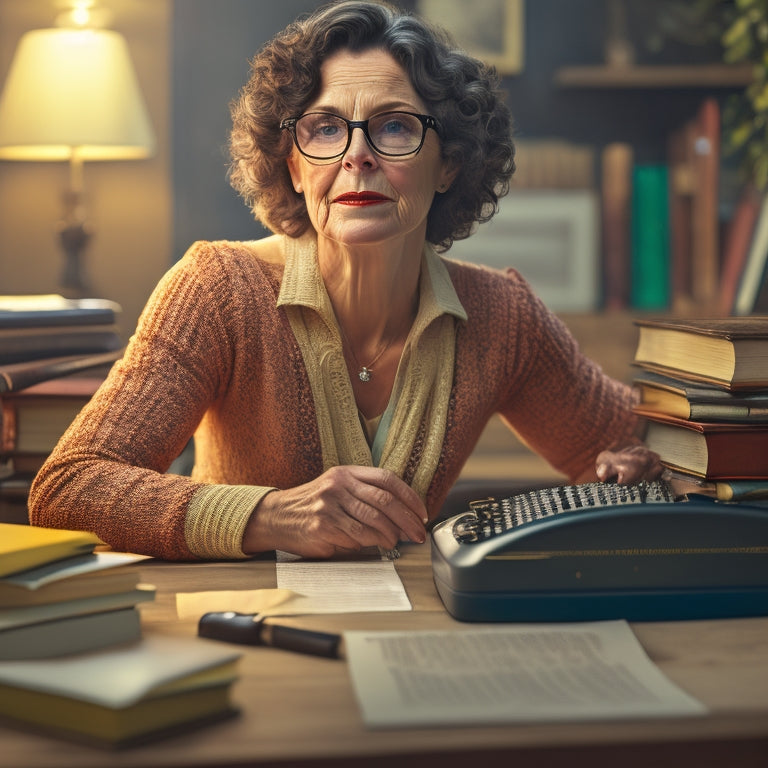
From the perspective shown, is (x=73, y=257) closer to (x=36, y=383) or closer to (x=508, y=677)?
(x=36, y=383)

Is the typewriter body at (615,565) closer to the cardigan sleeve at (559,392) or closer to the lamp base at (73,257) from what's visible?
the cardigan sleeve at (559,392)

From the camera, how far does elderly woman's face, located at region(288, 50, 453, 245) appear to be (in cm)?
142

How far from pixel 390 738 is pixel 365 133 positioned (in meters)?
0.93

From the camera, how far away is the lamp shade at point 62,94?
8.77 feet

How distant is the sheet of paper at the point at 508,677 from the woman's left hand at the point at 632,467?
0.43m

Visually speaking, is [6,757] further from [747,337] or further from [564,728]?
[747,337]

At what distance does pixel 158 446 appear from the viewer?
1.29m

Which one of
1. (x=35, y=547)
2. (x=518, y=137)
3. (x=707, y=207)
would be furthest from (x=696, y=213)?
(x=35, y=547)

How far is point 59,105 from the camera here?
2.68 meters

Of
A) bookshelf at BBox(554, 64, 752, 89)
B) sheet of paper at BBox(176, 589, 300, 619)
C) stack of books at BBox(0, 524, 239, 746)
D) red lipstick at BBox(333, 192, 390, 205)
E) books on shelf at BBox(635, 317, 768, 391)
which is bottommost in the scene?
sheet of paper at BBox(176, 589, 300, 619)

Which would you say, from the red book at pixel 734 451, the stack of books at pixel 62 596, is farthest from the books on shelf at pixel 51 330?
the red book at pixel 734 451

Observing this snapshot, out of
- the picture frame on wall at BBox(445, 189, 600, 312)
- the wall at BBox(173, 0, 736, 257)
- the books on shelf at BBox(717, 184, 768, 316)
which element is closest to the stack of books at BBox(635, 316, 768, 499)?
the books on shelf at BBox(717, 184, 768, 316)

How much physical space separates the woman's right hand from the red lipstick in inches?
16.1

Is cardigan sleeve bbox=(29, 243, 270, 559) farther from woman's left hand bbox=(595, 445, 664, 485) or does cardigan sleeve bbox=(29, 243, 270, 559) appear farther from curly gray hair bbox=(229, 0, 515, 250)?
woman's left hand bbox=(595, 445, 664, 485)
